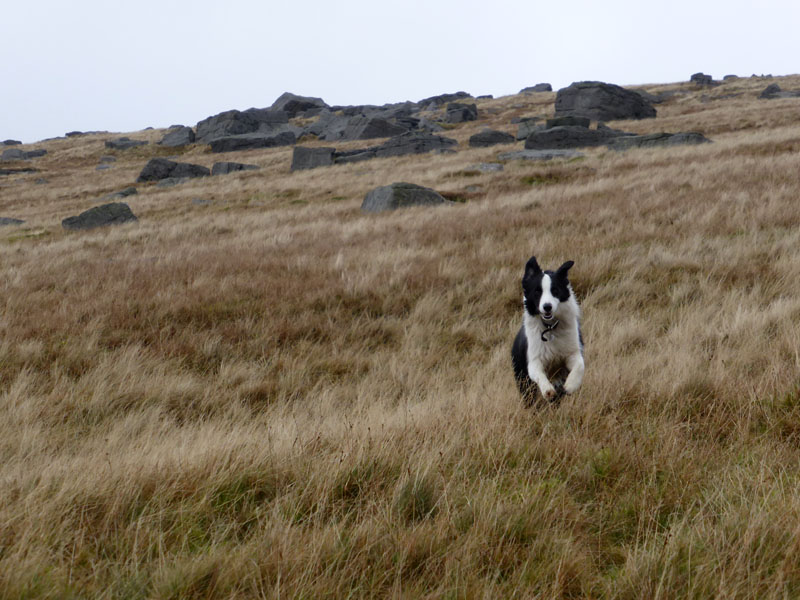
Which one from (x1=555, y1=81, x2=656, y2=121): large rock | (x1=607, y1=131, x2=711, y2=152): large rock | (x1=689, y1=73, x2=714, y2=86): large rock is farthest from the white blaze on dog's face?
(x1=689, y1=73, x2=714, y2=86): large rock

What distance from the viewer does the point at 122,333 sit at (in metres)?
6.48

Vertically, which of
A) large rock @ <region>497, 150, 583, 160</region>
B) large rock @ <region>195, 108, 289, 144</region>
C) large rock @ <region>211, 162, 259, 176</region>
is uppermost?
large rock @ <region>195, 108, 289, 144</region>

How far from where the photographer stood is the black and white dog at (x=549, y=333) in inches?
145

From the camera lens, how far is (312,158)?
37094mm

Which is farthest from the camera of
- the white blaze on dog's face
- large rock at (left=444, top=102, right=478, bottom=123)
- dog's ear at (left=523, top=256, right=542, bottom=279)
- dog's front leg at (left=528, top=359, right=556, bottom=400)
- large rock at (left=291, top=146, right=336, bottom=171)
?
large rock at (left=444, top=102, right=478, bottom=123)

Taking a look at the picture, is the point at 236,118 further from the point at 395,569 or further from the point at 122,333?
the point at 395,569

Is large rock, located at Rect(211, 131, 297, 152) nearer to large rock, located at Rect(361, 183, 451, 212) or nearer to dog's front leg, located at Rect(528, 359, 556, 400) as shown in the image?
large rock, located at Rect(361, 183, 451, 212)

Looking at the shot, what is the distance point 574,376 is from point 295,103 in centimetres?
9047

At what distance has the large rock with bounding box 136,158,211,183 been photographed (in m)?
40.7

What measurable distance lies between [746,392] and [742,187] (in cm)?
1151

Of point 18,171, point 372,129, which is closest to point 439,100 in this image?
point 372,129

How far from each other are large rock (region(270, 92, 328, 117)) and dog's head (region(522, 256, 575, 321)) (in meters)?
87.1

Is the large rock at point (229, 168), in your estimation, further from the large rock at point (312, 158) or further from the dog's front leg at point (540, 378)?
the dog's front leg at point (540, 378)

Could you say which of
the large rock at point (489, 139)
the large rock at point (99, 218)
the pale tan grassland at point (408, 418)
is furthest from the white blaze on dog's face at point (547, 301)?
the large rock at point (489, 139)
